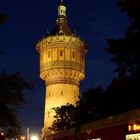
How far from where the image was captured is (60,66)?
75.3 meters

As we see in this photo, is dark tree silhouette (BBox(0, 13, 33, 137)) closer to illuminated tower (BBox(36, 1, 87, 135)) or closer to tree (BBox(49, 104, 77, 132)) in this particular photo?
tree (BBox(49, 104, 77, 132))

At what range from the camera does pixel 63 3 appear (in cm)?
8544

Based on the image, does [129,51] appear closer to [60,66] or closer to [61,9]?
[60,66]

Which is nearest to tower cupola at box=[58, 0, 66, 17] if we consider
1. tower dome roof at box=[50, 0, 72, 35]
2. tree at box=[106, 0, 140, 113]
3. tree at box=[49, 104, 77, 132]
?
tower dome roof at box=[50, 0, 72, 35]

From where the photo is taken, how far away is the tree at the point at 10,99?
22812 mm

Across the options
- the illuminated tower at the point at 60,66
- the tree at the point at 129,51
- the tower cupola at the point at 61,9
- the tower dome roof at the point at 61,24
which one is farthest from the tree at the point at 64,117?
the tree at the point at 129,51

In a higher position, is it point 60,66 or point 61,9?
point 61,9

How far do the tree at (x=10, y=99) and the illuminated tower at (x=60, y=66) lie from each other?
48.7 m

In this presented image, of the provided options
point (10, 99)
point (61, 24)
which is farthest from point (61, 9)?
point (10, 99)

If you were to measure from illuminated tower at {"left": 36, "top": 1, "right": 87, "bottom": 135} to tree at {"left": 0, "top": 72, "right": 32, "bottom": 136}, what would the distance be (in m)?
48.7

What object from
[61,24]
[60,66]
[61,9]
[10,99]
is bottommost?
[10,99]

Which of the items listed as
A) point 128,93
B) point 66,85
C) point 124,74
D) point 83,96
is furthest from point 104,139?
point 66,85

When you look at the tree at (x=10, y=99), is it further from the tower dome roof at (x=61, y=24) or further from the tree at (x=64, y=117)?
the tower dome roof at (x=61, y=24)

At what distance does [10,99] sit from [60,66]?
5214 centimetres
